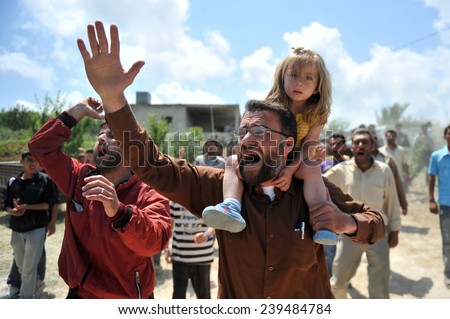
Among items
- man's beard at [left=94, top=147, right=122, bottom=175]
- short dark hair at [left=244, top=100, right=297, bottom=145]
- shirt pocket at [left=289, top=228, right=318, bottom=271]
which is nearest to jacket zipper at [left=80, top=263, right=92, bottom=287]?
man's beard at [left=94, top=147, right=122, bottom=175]

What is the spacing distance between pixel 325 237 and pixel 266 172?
47 centimetres

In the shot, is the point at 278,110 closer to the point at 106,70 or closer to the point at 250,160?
the point at 250,160

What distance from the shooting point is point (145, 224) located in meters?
2.23

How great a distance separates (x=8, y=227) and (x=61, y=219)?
2546 mm

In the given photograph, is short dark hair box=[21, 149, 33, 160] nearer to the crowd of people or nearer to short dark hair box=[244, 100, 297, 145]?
the crowd of people

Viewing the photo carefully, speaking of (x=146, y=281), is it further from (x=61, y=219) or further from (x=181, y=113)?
(x=181, y=113)

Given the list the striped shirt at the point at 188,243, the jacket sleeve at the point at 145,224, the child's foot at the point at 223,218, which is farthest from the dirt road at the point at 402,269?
the child's foot at the point at 223,218

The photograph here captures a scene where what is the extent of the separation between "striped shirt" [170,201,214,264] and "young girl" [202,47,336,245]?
1.96 meters

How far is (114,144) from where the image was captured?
8.77ft

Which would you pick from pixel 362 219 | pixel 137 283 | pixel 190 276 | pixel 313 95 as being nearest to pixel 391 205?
pixel 313 95

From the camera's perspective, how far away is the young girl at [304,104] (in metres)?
2.20

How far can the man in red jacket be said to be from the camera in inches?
90.7

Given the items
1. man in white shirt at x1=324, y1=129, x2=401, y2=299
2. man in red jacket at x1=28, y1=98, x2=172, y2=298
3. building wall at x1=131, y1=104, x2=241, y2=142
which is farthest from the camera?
building wall at x1=131, y1=104, x2=241, y2=142
